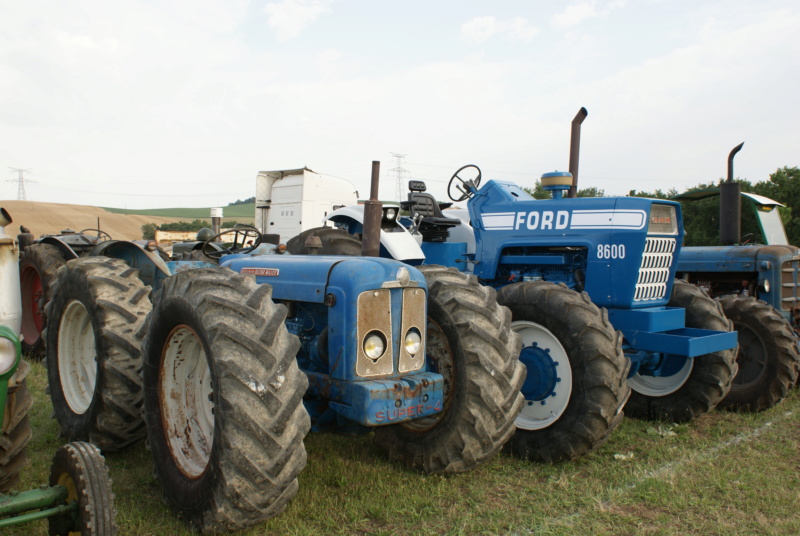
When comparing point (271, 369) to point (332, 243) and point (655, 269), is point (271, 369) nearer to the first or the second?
point (332, 243)

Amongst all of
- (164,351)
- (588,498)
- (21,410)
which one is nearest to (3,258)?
(21,410)

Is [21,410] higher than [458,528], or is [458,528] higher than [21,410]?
Answer: [21,410]

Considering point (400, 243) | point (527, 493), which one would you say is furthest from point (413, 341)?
point (400, 243)

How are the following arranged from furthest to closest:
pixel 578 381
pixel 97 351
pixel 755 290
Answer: pixel 755 290
pixel 578 381
pixel 97 351

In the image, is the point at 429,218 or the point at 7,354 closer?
the point at 7,354

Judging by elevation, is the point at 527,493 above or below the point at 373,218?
below

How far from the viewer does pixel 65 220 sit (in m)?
33.7

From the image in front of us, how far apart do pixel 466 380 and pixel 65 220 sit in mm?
35243

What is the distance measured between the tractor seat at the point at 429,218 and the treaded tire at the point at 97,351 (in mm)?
2904

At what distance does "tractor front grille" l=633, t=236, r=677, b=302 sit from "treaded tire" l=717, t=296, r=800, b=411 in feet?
4.60

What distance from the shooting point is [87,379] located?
4488 mm

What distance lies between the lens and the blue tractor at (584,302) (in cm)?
424

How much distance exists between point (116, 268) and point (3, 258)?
6.00 feet

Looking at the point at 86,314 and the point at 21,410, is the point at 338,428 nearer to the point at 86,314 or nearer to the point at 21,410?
the point at 21,410
